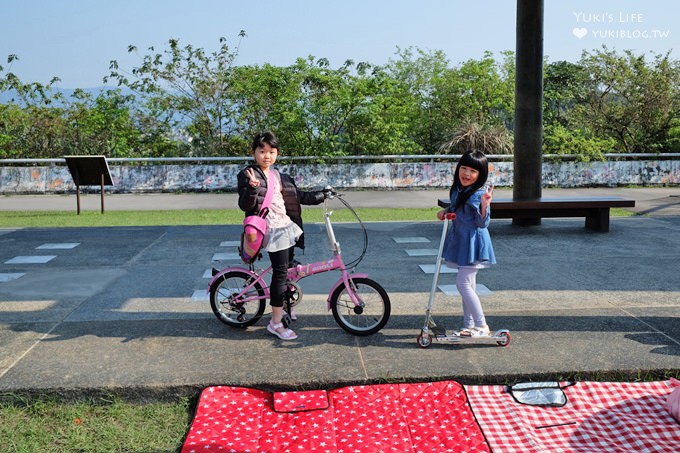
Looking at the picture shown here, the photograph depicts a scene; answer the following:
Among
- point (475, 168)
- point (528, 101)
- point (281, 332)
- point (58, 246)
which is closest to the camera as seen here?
point (475, 168)

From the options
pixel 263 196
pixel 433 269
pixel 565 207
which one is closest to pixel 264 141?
pixel 263 196

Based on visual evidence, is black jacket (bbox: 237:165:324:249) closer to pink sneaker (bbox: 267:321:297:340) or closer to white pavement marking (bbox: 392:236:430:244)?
pink sneaker (bbox: 267:321:297:340)

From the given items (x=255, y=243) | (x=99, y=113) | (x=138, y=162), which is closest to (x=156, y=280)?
(x=255, y=243)

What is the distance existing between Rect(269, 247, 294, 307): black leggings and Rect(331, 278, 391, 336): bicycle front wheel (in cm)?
42

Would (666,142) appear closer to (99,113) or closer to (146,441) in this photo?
(99,113)

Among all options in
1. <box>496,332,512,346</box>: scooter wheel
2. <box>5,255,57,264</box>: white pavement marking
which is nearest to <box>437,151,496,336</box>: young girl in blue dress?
<box>496,332,512,346</box>: scooter wheel

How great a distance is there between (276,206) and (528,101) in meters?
7.91

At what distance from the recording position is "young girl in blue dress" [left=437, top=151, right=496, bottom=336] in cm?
533

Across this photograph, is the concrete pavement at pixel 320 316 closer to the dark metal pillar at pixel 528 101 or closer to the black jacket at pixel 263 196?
the black jacket at pixel 263 196

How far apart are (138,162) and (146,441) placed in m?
17.9

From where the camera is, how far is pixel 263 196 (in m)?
5.42

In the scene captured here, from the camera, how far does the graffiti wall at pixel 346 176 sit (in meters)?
20.3

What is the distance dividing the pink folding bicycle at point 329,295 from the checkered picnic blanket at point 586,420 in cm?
114

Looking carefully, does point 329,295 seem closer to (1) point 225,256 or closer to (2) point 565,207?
(1) point 225,256
